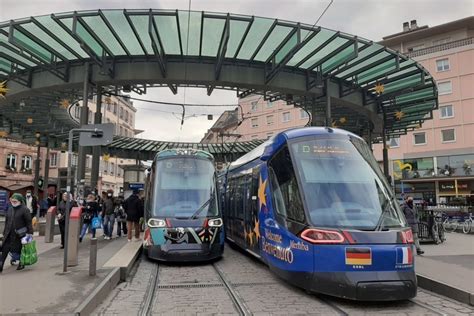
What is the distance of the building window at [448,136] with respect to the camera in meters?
46.8

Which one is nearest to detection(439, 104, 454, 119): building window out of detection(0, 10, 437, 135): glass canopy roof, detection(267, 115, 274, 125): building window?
detection(267, 115, 274, 125): building window

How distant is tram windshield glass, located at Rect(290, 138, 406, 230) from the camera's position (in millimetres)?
7238

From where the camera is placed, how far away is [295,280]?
294 inches

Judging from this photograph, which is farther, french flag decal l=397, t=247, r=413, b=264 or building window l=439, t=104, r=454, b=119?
building window l=439, t=104, r=454, b=119

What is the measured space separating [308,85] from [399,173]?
34.8 m

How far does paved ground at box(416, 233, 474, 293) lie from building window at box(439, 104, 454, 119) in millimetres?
37422

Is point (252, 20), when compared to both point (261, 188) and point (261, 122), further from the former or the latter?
point (261, 122)

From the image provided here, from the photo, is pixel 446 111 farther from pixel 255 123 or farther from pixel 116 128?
pixel 116 128

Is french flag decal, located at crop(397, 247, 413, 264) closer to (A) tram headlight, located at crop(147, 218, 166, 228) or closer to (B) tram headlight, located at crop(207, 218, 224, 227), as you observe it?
(B) tram headlight, located at crop(207, 218, 224, 227)

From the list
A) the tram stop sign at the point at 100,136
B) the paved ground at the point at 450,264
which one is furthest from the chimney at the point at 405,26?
the tram stop sign at the point at 100,136

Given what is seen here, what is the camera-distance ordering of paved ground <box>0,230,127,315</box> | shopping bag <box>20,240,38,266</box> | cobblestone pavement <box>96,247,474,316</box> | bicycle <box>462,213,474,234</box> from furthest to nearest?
bicycle <box>462,213,474,234</box>
shopping bag <box>20,240,38,266</box>
cobblestone pavement <box>96,247,474,316</box>
paved ground <box>0,230,127,315</box>

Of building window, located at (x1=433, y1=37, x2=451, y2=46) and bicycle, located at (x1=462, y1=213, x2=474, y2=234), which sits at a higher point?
building window, located at (x1=433, y1=37, x2=451, y2=46)

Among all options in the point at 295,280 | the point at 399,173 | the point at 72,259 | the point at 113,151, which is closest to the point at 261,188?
the point at 295,280

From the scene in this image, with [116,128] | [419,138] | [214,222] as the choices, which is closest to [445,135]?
[419,138]
